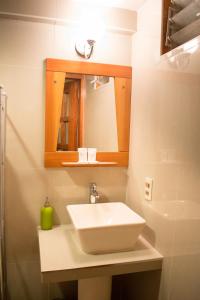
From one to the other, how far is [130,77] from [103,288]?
58.9 inches

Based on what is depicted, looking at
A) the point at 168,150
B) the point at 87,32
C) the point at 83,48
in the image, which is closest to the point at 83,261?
the point at 168,150

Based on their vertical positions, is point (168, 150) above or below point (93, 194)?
above

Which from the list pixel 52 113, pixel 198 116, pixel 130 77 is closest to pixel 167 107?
pixel 198 116

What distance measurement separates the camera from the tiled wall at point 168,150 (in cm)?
114

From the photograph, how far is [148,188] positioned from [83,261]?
599 mm

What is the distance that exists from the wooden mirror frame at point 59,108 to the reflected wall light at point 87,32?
90 millimetres

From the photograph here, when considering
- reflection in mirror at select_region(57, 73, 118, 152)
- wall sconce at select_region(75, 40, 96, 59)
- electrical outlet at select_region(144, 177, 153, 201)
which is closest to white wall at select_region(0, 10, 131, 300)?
wall sconce at select_region(75, 40, 96, 59)

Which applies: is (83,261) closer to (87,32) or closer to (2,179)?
(2,179)

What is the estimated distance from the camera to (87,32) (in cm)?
177

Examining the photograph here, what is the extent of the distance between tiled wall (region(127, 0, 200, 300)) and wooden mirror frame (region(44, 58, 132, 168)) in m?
0.09

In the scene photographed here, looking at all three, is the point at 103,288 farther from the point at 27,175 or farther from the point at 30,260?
the point at 27,175

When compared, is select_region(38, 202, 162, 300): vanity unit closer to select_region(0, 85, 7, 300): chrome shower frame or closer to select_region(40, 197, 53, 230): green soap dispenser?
select_region(40, 197, 53, 230): green soap dispenser

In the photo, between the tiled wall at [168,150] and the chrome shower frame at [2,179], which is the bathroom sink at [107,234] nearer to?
the tiled wall at [168,150]

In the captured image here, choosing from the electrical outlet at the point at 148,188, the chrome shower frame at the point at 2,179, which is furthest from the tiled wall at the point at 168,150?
the chrome shower frame at the point at 2,179
